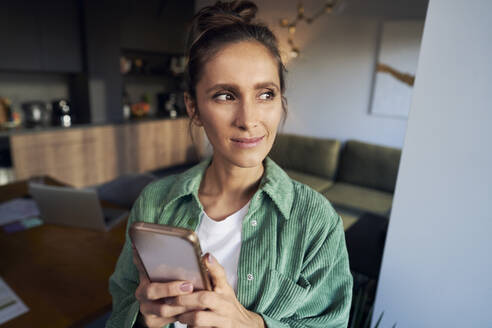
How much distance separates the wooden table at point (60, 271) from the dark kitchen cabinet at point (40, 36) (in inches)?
115

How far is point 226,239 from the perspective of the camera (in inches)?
30.2

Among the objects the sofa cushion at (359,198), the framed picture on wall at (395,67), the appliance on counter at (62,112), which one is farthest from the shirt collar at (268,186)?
the appliance on counter at (62,112)

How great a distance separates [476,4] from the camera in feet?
2.44

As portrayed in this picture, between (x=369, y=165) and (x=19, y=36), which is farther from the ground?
(x=19, y=36)

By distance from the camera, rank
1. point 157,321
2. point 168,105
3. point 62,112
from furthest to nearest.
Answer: point 168,105, point 62,112, point 157,321

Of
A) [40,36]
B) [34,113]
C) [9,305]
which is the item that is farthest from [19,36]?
[9,305]

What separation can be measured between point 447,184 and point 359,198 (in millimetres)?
2062

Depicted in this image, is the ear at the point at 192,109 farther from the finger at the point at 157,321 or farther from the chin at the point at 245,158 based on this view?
the finger at the point at 157,321

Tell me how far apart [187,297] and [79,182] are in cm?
400

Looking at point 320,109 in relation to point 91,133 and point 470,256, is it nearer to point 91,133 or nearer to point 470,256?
point 470,256

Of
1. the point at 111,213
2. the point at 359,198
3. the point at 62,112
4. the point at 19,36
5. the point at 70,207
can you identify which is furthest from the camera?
the point at 62,112

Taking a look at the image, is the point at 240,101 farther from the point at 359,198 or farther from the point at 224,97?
the point at 359,198

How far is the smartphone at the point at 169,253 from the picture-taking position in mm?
474

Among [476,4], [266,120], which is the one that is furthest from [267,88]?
[476,4]
